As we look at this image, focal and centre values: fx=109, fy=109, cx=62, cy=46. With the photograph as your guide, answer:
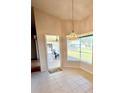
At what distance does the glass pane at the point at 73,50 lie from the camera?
7.01 meters

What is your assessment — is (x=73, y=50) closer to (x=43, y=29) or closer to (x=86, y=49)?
(x=86, y=49)

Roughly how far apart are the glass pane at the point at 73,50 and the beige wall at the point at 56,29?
260mm

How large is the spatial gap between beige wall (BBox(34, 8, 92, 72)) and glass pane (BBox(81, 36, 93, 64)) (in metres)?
0.36

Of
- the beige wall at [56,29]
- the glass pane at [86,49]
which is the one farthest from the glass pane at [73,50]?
the glass pane at [86,49]

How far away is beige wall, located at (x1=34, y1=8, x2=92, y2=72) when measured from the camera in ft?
20.3

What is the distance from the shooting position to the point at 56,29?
691cm

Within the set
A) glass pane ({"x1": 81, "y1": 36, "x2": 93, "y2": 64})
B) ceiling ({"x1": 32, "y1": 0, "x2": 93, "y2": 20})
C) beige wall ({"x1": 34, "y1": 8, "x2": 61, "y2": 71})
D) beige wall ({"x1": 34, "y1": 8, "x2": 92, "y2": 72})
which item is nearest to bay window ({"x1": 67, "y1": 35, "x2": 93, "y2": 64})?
glass pane ({"x1": 81, "y1": 36, "x2": 93, "y2": 64})

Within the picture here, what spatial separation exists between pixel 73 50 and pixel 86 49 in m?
1.21

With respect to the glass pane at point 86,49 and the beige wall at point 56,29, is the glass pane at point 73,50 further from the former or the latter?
the glass pane at point 86,49

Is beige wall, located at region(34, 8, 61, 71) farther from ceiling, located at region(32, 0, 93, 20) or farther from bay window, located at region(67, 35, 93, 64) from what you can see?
bay window, located at region(67, 35, 93, 64)
